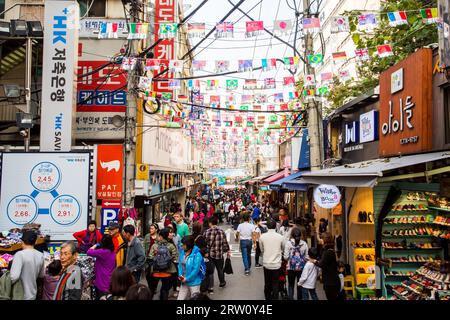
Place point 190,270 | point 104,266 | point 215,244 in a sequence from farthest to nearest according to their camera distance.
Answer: point 215,244 < point 104,266 < point 190,270

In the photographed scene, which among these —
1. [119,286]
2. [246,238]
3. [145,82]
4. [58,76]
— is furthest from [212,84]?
[119,286]

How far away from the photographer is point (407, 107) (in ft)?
27.6

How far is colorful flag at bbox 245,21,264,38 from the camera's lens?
9.26m

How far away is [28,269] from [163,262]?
2.63 meters

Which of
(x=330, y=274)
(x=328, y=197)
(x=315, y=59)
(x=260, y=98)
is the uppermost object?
(x=260, y=98)

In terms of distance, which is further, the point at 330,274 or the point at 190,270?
the point at 330,274

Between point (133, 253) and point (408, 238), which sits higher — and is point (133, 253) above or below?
below

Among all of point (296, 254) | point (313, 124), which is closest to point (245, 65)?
point (313, 124)

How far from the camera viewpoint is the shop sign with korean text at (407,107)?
779 centimetres

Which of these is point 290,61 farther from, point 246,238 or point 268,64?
point 246,238

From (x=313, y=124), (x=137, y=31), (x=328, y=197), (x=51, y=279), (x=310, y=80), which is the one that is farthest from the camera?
(x=313, y=124)
